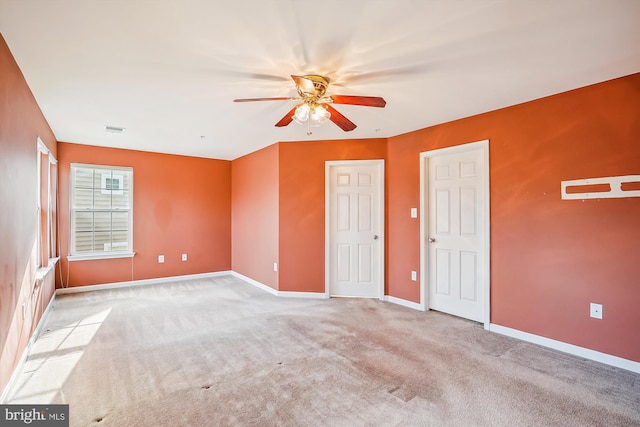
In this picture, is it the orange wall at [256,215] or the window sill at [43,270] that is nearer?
the window sill at [43,270]

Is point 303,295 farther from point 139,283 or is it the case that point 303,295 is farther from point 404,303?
point 139,283

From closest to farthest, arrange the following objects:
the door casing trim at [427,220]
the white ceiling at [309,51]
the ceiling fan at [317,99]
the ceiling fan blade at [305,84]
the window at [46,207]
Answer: the white ceiling at [309,51], the ceiling fan blade at [305,84], the ceiling fan at [317,99], the door casing trim at [427,220], the window at [46,207]

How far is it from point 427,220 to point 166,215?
4548mm

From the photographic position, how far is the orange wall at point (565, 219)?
8.16 feet

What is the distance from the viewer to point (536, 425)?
1.85 meters

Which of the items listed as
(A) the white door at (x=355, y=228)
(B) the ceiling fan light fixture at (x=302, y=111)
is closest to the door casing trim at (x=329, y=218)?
(A) the white door at (x=355, y=228)

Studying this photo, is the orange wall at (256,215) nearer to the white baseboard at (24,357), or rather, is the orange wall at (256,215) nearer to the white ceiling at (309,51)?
the white ceiling at (309,51)

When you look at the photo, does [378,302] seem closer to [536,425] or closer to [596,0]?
[536,425]

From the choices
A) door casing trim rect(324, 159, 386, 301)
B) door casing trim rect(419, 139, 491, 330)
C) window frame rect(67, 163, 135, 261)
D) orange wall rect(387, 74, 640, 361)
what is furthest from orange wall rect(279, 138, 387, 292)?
window frame rect(67, 163, 135, 261)

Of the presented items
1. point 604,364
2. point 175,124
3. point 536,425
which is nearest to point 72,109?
point 175,124

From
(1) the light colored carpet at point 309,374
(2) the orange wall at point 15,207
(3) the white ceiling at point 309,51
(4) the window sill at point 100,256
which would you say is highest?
(3) the white ceiling at point 309,51

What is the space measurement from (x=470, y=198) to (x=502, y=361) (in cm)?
175

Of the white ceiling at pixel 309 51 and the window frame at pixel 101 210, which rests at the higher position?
the white ceiling at pixel 309 51

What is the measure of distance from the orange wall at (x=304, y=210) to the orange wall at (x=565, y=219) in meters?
1.88
